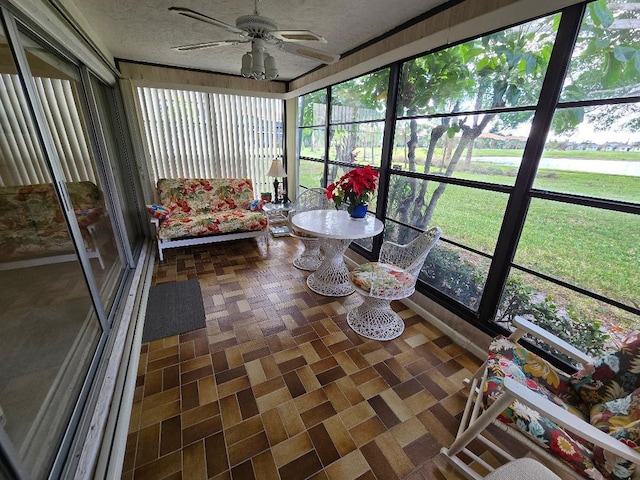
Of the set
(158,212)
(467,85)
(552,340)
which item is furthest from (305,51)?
(158,212)

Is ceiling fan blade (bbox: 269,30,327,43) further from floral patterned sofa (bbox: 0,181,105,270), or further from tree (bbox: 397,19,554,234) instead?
floral patterned sofa (bbox: 0,181,105,270)

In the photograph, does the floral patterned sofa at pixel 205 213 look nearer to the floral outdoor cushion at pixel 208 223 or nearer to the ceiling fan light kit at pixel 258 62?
the floral outdoor cushion at pixel 208 223

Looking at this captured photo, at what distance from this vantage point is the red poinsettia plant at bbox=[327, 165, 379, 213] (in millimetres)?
2170

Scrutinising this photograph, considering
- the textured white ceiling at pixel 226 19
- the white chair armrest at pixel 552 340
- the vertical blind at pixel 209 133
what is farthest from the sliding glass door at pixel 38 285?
the white chair armrest at pixel 552 340

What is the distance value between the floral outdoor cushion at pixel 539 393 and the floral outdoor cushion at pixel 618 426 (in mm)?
42

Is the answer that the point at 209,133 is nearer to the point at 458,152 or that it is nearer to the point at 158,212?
the point at 158,212

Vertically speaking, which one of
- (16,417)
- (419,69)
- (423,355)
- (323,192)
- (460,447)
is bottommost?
(423,355)

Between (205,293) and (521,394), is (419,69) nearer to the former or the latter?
(521,394)

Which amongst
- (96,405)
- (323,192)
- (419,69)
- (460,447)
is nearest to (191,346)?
(96,405)

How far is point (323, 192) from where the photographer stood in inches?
130

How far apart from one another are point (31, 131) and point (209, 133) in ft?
9.20

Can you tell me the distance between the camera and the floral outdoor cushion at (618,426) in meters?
0.86

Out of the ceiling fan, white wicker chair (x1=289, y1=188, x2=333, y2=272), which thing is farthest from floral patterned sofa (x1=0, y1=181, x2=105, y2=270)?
white wicker chair (x1=289, y1=188, x2=333, y2=272)

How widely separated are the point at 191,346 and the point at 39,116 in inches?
62.6
